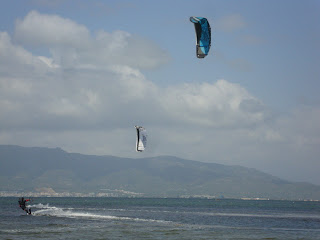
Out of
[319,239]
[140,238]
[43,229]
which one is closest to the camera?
[140,238]

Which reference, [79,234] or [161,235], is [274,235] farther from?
[79,234]

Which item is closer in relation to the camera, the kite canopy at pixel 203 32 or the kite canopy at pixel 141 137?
the kite canopy at pixel 203 32

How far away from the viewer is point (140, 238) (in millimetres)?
40375

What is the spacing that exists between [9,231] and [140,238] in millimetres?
12004

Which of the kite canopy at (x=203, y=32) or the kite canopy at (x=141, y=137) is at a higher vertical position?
the kite canopy at (x=203, y=32)

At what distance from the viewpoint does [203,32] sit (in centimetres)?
2912

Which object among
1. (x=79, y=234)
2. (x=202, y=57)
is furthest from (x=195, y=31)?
(x=79, y=234)

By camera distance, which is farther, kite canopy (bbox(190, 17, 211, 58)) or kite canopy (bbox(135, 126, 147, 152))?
kite canopy (bbox(135, 126, 147, 152))

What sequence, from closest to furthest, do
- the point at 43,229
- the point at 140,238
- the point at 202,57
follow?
the point at 202,57
the point at 140,238
the point at 43,229

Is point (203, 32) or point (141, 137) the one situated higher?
point (203, 32)

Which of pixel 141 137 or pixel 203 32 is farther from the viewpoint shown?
pixel 141 137

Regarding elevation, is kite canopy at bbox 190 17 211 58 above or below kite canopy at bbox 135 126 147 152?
above

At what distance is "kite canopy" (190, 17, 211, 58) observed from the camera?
93.7 ft

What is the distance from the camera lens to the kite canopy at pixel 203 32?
28.6 m
